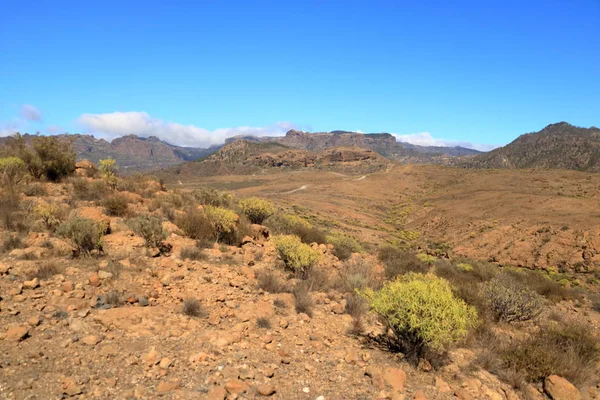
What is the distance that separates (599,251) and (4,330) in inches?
1218

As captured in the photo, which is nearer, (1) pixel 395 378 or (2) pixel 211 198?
(1) pixel 395 378

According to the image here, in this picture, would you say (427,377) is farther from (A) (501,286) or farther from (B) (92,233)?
(B) (92,233)

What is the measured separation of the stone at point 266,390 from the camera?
4.13m

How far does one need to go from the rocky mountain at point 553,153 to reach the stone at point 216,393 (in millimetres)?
132862

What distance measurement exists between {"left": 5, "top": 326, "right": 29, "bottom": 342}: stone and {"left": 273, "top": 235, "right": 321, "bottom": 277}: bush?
5.59 meters

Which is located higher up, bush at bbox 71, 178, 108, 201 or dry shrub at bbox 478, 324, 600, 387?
bush at bbox 71, 178, 108, 201

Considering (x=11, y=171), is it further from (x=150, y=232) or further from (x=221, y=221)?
(x=221, y=221)

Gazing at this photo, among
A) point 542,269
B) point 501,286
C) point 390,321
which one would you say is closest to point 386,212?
point 542,269

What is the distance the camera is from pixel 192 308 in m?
5.77

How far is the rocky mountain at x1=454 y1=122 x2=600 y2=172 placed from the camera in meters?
112

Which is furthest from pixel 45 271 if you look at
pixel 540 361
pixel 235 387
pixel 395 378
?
pixel 540 361

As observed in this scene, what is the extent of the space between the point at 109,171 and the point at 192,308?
12.1 metres

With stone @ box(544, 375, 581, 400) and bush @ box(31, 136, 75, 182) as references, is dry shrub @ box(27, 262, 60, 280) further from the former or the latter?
bush @ box(31, 136, 75, 182)

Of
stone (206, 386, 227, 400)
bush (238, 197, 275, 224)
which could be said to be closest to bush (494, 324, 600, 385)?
stone (206, 386, 227, 400)
